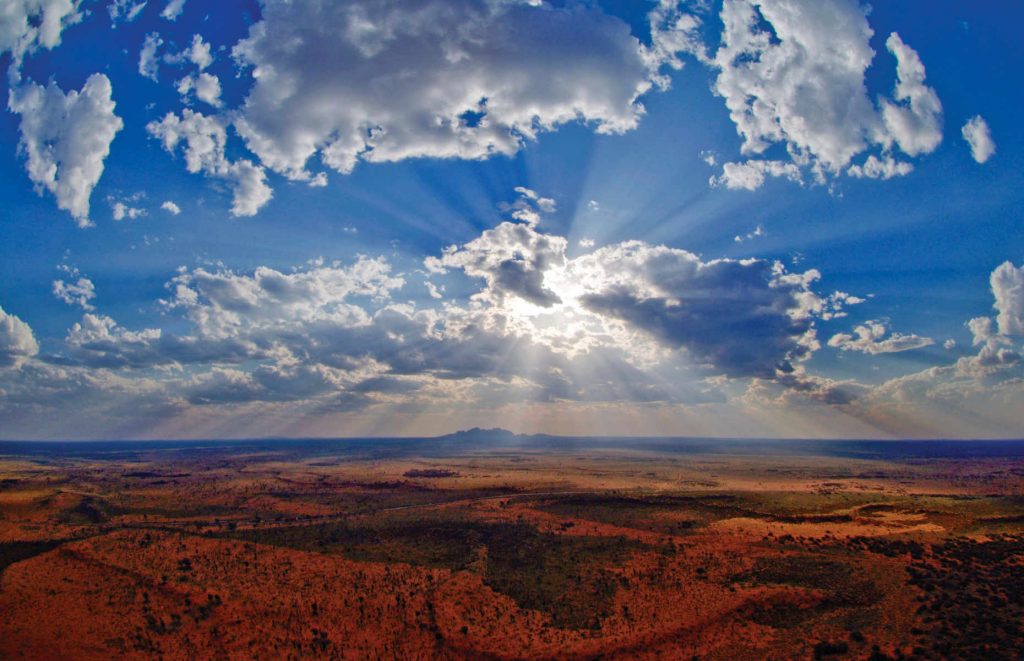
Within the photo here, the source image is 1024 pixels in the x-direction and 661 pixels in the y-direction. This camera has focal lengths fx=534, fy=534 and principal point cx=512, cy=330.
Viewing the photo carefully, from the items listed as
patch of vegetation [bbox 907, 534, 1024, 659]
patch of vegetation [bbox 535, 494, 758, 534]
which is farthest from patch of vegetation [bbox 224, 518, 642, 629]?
patch of vegetation [bbox 907, 534, 1024, 659]

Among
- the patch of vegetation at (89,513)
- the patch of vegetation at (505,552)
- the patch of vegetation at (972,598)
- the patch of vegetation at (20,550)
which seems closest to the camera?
the patch of vegetation at (972,598)

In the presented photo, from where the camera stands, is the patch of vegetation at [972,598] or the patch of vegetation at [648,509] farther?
the patch of vegetation at [648,509]

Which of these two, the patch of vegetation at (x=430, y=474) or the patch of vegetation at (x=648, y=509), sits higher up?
the patch of vegetation at (x=648, y=509)

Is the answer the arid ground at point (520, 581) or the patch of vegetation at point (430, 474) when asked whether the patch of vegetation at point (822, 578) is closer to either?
the arid ground at point (520, 581)

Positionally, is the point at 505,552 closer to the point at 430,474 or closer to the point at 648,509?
the point at 648,509

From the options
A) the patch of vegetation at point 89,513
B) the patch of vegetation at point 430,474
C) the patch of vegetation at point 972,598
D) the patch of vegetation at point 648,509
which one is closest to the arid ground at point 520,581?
the patch of vegetation at point 972,598

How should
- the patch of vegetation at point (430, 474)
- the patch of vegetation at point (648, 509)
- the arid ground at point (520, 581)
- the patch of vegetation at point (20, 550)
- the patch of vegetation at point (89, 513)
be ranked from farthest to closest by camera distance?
the patch of vegetation at point (430, 474) < the patch of vegetation at point (89, 513) < the patch of vegetation at point (648, 509) < the patch of vegetation at point (20, 550) < the arid ground at point (520, 581)

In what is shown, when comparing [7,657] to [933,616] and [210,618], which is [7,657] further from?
[933,616]
